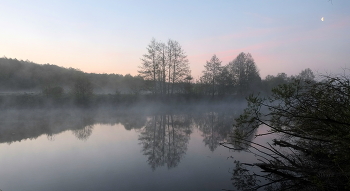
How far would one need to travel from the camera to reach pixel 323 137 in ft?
11.3

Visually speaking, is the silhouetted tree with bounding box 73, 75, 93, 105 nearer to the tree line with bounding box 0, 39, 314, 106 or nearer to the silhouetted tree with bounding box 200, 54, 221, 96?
the tree line with bounding box 0, 39, 314, 106

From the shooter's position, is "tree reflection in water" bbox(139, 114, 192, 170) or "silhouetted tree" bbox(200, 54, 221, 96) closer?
"tree reflection in water" bbox(139, 114, 192, 170)

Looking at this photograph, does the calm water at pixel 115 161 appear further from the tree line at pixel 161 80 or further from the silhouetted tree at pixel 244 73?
the silhouetted tree at pixel 244 73

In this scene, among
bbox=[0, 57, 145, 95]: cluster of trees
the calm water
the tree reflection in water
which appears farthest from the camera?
bbox=[0, 57, 145, 95]: cluster of trees

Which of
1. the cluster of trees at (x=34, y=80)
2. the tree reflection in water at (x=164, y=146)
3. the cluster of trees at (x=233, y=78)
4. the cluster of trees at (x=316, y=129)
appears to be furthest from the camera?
the cluster of trees at (x=233, y=78)

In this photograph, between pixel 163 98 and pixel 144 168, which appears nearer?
pixel 144 168

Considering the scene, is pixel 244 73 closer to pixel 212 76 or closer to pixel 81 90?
pixel 212 76

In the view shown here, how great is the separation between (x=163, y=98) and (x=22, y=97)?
14.9 meters

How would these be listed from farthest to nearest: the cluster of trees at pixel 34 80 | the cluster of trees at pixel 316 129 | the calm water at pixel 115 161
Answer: the cluster of trees at pixel 34 80, the calm water at pixel 115 161, the cluster of trees at pixel 316 129

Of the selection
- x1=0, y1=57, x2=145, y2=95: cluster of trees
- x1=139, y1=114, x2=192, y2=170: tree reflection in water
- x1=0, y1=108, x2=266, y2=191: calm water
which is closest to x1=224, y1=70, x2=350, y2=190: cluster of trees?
x1=0, y1=108, x2=266, y2=191: calm water

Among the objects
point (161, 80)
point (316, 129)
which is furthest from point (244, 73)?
point (316, 129)

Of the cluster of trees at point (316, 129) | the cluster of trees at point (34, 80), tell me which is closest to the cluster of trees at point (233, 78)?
the cluster of trees at point (34, 80)

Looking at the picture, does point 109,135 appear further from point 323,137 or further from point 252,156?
point 323,137

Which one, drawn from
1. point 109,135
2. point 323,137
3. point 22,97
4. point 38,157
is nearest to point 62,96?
point 22,97
